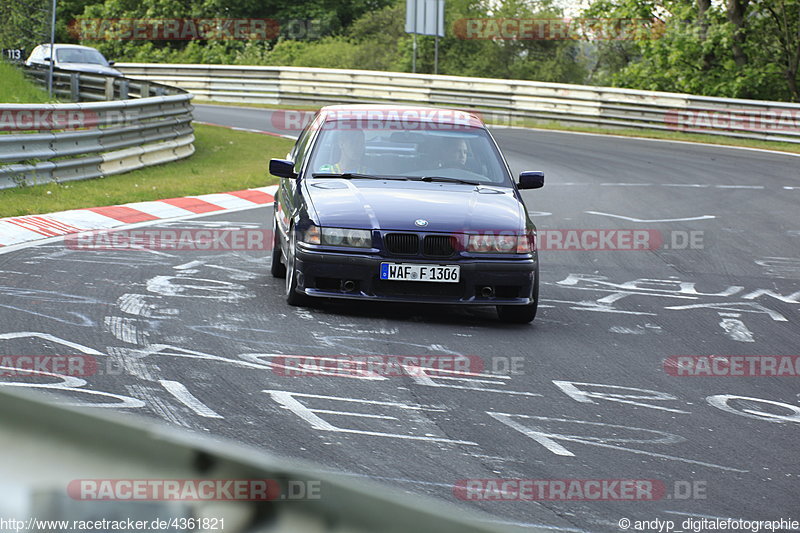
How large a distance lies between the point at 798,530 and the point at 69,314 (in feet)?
16.0

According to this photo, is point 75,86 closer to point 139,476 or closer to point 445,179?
point 445,179

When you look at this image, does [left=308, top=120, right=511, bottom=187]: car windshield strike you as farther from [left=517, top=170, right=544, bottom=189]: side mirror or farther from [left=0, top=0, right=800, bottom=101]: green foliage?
[left=0, top=0, right=800, bottom=101]: green foliage

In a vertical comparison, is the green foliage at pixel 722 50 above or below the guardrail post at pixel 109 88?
above

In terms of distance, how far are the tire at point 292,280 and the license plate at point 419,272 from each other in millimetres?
652

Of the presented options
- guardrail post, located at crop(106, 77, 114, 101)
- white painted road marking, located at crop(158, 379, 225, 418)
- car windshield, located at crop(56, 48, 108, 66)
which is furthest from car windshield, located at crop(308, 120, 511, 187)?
car windshield, located at crop(56, 48, 108, 66)

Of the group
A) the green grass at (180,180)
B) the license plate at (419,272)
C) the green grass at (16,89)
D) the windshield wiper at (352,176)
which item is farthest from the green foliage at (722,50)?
the license plate at (419,272)

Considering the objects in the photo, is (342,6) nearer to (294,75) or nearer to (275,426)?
(294,75)

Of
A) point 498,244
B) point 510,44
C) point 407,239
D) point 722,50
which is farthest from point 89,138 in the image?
point 510,44

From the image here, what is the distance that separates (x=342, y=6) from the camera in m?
51.6

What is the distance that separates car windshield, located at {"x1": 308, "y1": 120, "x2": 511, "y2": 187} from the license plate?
52.6 inches

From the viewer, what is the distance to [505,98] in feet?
100

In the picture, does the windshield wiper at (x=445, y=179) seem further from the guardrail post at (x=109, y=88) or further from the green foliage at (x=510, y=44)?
the guardrail post at (x=109, y=88)

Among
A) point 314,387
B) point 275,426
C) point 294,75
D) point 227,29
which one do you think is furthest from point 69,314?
point 227,29

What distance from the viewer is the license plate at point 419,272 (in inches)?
297
